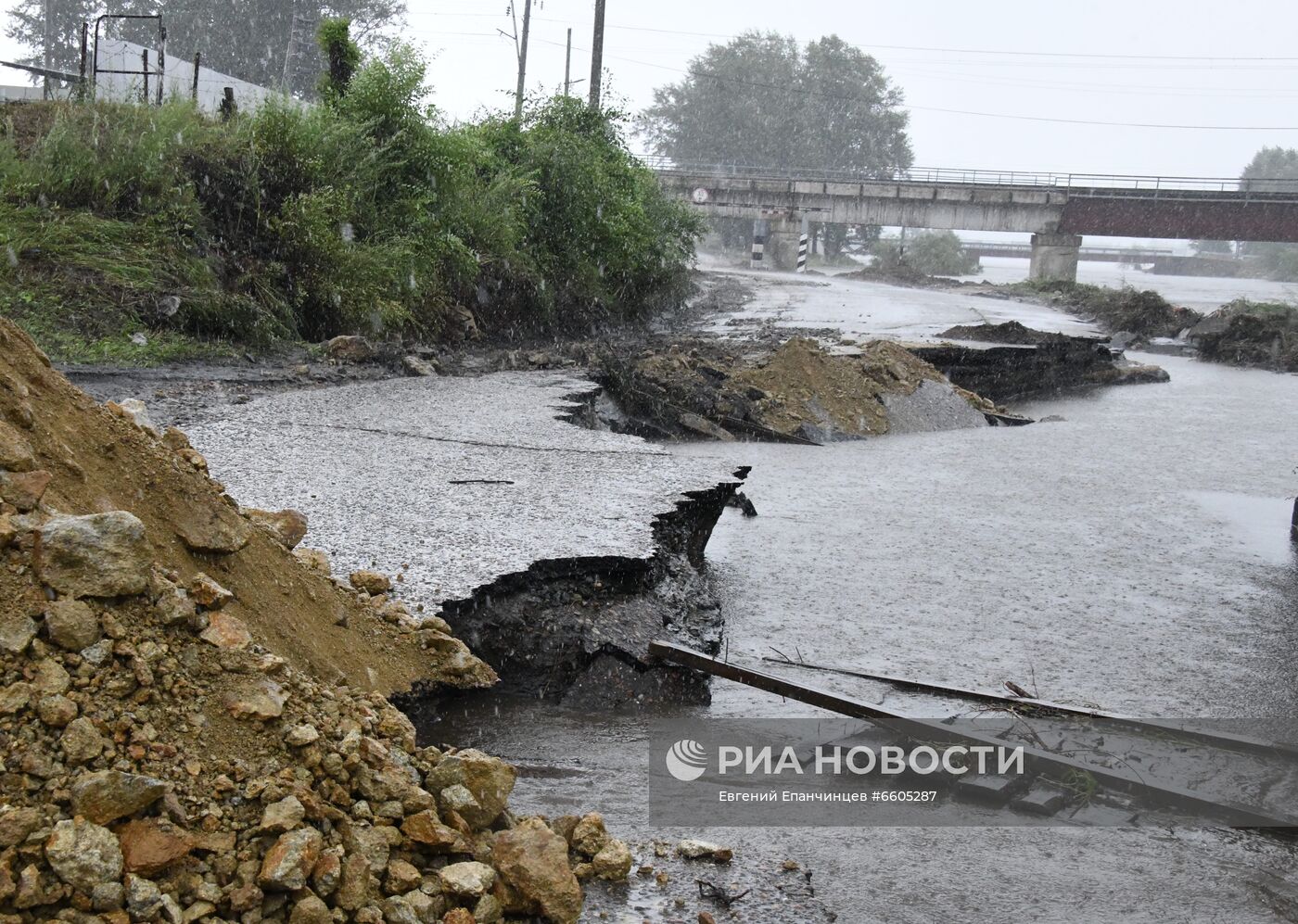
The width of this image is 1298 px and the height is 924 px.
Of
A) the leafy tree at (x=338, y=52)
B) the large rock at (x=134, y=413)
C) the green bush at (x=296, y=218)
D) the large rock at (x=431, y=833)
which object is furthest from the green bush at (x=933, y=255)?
the large rock at (x=431, y=833)

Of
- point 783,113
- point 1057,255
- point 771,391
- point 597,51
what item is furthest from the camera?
point 783,113

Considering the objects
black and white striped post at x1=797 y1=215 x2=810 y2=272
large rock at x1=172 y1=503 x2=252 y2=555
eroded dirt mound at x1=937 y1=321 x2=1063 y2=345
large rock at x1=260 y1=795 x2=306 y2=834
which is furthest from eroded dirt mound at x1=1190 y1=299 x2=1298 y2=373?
black and white striped post at x1=797 y1=215 x2=810 y2=272

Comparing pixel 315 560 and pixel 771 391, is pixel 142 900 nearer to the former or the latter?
pixel 315 560

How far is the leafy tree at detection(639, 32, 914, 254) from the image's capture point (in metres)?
74.3

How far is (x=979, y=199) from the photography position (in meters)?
48.4

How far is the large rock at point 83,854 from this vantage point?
2195 millimetres

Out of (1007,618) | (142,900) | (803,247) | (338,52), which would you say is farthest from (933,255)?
(142,900)

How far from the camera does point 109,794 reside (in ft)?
7.52

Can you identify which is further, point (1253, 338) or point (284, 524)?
point (1253, 338)

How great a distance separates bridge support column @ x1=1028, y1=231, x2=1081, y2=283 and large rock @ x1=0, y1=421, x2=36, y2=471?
47.0 meters

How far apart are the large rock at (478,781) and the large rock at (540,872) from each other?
0.09 m

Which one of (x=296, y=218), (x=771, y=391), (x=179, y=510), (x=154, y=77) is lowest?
(x=771, y=391)

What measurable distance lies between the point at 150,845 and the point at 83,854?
0.12m

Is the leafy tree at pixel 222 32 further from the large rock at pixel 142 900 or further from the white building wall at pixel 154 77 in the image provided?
the large rock at pixel 142 900
